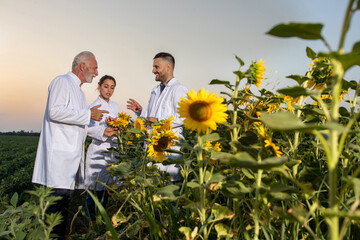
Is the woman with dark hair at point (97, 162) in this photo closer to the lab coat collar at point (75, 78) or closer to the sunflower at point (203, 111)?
the lab coat collar at point (75, 78)

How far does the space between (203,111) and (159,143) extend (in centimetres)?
62

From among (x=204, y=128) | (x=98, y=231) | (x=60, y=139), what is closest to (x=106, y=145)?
(x=60, y=139)

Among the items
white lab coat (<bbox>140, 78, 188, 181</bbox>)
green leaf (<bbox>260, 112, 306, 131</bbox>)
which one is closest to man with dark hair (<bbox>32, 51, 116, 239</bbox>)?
white lab coat (<bbox>140, 78, 188, 181</bbox>)

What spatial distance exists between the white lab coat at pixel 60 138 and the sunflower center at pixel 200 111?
211cm

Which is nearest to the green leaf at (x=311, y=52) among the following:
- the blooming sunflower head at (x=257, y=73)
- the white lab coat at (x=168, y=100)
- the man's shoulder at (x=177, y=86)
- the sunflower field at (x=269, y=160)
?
the sunflower field at (x=269, y=160)

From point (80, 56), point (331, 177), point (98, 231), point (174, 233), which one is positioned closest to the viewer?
point (331, 177)

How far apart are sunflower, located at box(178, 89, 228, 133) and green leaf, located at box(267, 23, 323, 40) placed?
1.65 feet

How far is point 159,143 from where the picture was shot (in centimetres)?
167

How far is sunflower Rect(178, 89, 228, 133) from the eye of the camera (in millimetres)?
1103

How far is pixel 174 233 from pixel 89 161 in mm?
2713

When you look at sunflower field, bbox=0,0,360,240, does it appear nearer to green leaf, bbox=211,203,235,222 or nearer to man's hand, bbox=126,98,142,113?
green leaf, bbox=211,203,235,222

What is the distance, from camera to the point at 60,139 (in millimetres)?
2980

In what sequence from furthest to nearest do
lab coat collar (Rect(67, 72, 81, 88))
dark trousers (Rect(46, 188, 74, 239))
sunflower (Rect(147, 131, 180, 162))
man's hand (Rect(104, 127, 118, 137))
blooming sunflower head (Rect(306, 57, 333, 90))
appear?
lab coat collar (Rect(67, 72, 81, 88))
man's hand (Rect(104, 127, 118, 137))
dark trousers (Rect(46, 188, 74, 239))
sunflower (Rect(147, 131, 180, 162))
blooming sunflower head (Rect(306, 57, 333, 90))

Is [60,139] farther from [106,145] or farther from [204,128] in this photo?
[204,128]
